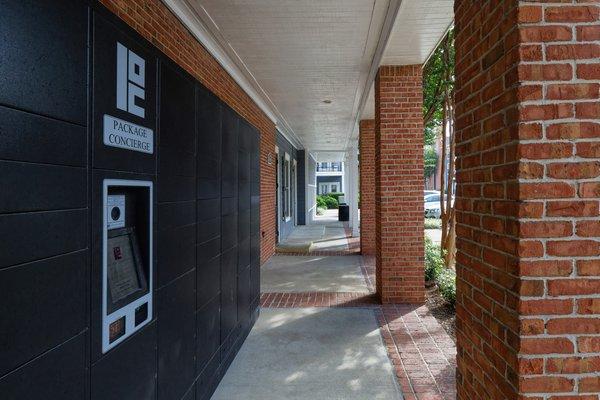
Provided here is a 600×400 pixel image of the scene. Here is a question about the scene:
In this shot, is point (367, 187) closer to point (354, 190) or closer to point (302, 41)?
point (354, 190)

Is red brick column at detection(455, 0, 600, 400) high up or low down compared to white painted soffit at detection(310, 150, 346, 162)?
down

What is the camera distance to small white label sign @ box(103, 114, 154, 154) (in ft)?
6.04

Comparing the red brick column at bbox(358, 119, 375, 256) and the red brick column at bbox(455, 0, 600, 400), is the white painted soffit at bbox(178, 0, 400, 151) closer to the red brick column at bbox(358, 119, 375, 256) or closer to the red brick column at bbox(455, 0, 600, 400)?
the red brick column at bbox(358, 119, 375, 256)

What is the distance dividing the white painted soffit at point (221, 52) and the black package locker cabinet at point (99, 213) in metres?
1.45

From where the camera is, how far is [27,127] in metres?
1.35

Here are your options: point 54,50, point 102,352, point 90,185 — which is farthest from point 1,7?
point 102,352

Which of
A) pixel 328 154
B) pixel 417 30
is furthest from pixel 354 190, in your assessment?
pixel 417 30

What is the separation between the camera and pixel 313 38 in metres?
5.00

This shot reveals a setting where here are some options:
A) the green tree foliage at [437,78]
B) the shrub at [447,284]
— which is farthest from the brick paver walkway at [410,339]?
the green tree foliage at [437,78]

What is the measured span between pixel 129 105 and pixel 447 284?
5.35 meters

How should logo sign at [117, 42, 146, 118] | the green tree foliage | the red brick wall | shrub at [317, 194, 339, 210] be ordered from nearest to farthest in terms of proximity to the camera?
logo sign at [117, 42, 146, 118]
the red brick wall
the green tree foliage
shrub at [317, 194, 339, 210]

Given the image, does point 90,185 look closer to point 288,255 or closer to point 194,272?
point 194,272

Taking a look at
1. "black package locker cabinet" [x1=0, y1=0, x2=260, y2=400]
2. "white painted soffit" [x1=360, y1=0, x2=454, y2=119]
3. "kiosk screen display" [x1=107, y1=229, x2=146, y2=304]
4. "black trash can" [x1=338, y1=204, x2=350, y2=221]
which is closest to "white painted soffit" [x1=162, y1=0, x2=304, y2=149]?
"black package locker cabinet" [x1=0, y1=0, x2=260, y2=400]

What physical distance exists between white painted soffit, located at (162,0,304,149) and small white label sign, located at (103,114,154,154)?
7.32 feet
